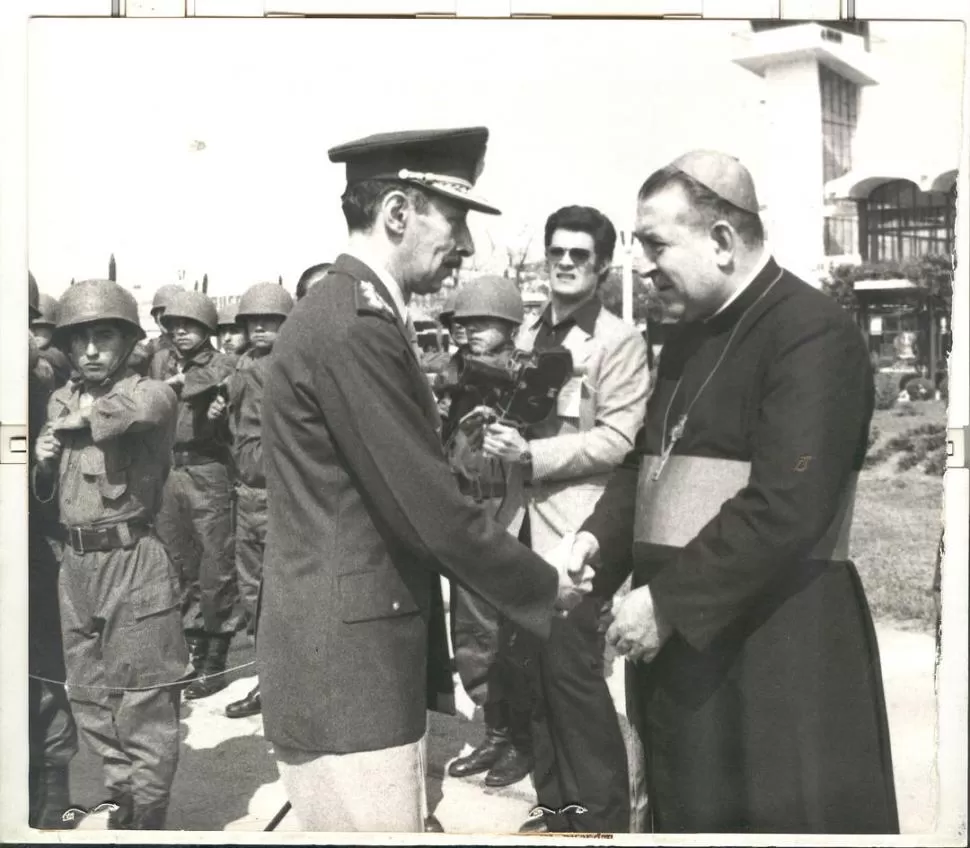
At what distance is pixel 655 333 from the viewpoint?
3.64 m

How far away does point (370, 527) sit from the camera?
3287 millimetres

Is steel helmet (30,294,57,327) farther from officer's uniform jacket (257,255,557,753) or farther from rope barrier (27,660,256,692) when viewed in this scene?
rope barrier (27,660,256,692)

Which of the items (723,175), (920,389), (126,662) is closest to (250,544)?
(126,662)

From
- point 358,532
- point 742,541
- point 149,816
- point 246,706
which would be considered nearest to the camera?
point 358,532

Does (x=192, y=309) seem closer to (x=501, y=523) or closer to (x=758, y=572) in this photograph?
(x=501, y=523)

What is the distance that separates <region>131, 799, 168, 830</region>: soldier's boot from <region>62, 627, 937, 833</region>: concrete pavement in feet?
0.11

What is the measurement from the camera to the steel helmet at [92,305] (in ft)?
12.3

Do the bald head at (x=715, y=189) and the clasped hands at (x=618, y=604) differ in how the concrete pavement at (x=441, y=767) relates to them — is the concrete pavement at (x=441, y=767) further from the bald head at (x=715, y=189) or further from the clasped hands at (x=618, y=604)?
the bald head at (x=715, y=189)

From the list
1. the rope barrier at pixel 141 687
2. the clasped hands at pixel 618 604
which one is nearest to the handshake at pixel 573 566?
the clasped hands at pixel 618 604

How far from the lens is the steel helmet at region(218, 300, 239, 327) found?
3.68 metres

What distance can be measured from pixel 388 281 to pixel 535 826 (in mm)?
1904

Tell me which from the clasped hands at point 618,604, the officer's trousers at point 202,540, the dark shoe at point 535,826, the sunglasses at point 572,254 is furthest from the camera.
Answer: the officer's trousers at point 202,540

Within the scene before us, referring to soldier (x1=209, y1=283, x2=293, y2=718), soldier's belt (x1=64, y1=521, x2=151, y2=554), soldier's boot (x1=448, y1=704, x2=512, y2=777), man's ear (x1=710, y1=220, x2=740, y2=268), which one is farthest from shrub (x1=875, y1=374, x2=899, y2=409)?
soldier's belt (x1=64, y1=521, x2=151, y2=554)

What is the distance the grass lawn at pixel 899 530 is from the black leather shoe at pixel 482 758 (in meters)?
1.33
